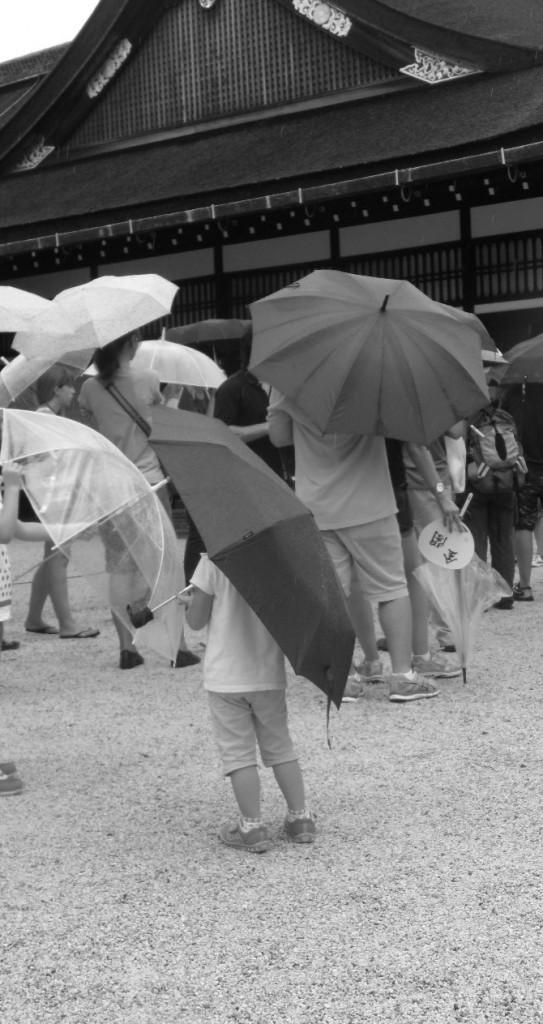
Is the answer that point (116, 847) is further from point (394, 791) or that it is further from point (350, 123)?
point (350, 123)

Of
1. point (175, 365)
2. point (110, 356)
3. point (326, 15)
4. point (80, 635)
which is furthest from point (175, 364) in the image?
point (326, 15)

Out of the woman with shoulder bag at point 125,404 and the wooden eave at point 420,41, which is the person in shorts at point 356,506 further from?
the wooden eave at point 420,41

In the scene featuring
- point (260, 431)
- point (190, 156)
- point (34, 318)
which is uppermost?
point (190, 156)

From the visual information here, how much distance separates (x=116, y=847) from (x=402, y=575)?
210 centimetres

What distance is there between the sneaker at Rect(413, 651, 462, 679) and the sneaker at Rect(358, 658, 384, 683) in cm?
19

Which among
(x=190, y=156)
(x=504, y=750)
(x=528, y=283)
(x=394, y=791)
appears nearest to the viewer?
(x=394, y=791)

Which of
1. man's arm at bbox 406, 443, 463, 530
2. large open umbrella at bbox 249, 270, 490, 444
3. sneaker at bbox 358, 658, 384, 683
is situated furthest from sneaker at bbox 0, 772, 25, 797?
man's arm at bbox 406, 443, 463, 530

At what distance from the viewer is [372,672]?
5.66m

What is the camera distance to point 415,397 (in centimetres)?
475

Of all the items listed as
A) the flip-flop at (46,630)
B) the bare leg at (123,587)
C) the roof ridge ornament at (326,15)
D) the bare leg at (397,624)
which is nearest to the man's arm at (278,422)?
the bare leg at (397,624)

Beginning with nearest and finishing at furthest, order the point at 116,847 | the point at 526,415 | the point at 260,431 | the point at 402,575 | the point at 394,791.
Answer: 1. the point at 116,847
2. the point at 394,791
3. the point at 402,575
4. the point at 260,431
5. the point at 526,415

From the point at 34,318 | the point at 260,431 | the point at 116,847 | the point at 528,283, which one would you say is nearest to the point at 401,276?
the point at 528,283

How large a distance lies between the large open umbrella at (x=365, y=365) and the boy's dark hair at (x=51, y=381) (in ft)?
4.42

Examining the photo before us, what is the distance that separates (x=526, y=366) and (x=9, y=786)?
516cm
